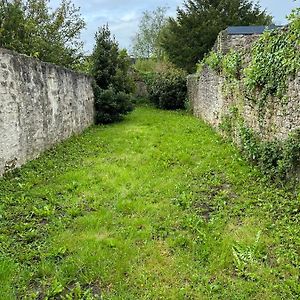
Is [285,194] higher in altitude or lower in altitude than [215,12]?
lower

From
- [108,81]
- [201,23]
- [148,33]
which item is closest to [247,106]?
[108,81]

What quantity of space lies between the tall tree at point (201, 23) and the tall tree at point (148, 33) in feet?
14.4

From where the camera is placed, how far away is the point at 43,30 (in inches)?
608

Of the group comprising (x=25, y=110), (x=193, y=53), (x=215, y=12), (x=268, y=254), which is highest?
(x=215, y=12)

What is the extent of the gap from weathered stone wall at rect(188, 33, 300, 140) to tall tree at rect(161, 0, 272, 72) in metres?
9.48

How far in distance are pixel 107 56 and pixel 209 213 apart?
33.2 ft

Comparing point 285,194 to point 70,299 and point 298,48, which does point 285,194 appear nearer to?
point 298,48

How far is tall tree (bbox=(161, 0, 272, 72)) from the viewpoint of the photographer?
23125 mm

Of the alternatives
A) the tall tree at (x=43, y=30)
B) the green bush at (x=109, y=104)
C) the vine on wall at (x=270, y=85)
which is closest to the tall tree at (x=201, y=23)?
the tall tree at (x=43, y=30)

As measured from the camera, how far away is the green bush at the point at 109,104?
13.0 m

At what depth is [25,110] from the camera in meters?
6.65

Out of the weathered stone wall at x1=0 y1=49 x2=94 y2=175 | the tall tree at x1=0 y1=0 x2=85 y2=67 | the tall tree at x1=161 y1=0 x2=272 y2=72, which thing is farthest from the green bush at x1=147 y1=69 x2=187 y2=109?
the weathered stone wall at x1=0 y1=49 x2=94 y2=175

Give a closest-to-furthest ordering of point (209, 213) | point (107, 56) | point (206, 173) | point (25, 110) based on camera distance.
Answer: point (209, 213) < point (206, 173) < point (25, 110) < point (107, 56)

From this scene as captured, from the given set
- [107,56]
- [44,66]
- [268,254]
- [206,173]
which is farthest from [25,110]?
[107,56]
